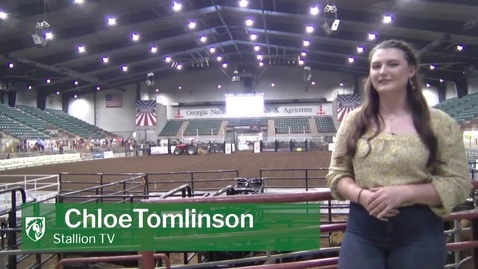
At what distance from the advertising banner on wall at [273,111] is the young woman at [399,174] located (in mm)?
40495

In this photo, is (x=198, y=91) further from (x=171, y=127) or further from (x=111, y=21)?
(x=111, y=21)

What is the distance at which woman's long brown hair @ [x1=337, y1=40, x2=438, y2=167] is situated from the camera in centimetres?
145

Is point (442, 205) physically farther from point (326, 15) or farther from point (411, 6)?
point (326, 15)

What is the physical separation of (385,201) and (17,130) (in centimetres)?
2972

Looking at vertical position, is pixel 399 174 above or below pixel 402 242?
above

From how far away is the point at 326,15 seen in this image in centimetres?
1909

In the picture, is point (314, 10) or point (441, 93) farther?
point (441, 93)

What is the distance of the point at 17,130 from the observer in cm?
2600

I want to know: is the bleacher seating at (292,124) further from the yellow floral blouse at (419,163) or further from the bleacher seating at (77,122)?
the yellow floral blouse at (419,163)

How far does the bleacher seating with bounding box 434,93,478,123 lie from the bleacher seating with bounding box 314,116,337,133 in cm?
1142

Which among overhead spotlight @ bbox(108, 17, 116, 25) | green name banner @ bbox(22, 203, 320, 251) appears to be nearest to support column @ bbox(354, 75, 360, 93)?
overhead spotlight @ bbox(108, 17, 116, 25)

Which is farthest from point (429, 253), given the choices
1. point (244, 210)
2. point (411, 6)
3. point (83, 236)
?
point (411, 6)

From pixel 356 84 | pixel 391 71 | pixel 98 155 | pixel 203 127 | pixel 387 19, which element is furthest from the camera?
pixel 203 127

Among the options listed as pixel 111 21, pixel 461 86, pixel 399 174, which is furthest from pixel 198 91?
pixel 399 174
